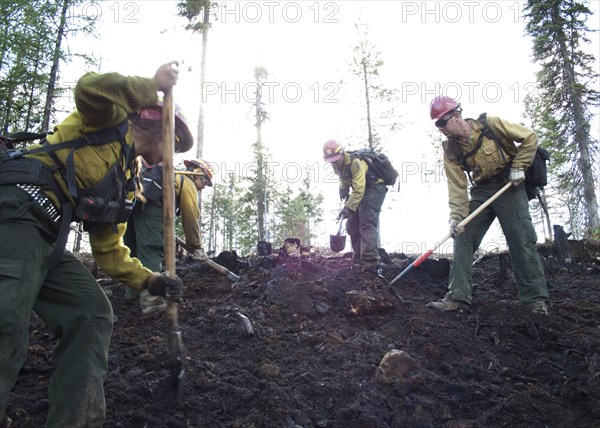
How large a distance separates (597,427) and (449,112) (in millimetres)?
3383

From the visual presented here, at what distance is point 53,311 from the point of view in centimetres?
242

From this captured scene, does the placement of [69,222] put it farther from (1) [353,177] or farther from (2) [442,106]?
(1) [353,177]

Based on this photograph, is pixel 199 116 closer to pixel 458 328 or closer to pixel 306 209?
pixel 458 328

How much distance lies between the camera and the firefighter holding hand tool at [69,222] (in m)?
2.04

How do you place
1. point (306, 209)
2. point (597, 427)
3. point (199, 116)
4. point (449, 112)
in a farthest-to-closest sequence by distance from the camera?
point (306, 209) → point (199, 116) → point (449, 112) → point (597, 427)

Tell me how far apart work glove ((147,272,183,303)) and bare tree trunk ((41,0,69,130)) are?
42.2 feet

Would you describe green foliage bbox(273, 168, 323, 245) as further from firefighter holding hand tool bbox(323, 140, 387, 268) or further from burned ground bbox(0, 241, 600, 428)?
burned ground bbox(0, 241, 600, 428)

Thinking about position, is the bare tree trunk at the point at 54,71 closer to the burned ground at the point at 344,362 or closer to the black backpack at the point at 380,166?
the burned ground at the point at 344,362

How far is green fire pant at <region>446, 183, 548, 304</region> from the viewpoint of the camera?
188 inches

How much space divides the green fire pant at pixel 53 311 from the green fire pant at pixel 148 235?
292 centimetres

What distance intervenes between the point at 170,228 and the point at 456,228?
360cm

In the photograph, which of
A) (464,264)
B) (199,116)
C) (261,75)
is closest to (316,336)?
(464,264)

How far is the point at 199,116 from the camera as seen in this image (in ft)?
55.1

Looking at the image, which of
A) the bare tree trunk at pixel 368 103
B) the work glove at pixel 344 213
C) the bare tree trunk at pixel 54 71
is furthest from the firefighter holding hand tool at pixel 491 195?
the bare tree trunk at pixel 368 103
